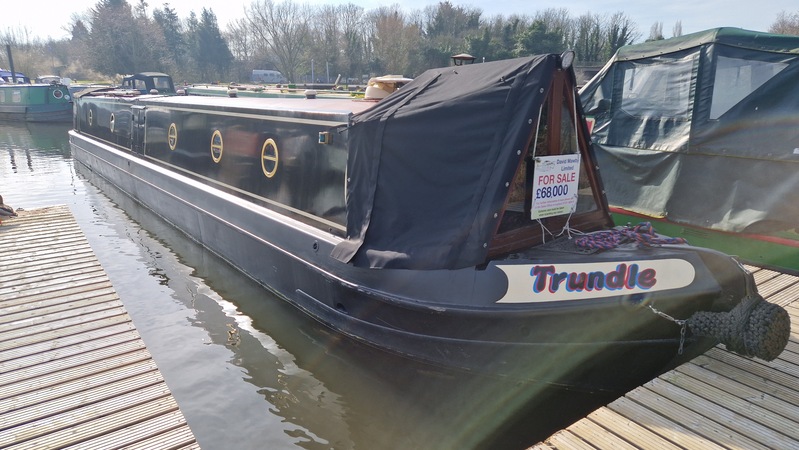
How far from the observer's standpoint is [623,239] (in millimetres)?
4230

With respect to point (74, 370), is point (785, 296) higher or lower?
higher

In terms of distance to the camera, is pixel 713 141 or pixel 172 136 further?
pixel 172 136

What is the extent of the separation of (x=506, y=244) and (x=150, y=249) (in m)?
7.01

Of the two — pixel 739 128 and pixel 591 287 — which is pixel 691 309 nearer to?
pixel 591 287

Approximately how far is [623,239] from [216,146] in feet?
19.5

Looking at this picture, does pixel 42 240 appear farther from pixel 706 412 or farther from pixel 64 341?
pixel 706 412

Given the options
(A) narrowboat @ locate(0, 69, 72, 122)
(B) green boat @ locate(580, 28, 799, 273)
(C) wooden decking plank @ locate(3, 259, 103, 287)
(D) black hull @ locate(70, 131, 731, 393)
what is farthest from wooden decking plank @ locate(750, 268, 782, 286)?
(A) narrowboat @ locate(0, 69, 72, 122)

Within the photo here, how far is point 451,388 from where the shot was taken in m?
4.49

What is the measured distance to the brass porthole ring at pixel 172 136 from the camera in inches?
357

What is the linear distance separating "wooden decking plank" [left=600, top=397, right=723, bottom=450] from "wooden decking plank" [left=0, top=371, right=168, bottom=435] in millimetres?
3322

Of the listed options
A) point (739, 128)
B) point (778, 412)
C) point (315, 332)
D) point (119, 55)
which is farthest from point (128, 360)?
point (119, 55)

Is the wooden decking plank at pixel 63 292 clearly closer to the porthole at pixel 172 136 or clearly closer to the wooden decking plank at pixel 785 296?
the porthole at pixel 172 136

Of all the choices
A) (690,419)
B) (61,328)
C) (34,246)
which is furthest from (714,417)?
(34,246)

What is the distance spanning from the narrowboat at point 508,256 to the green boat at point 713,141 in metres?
2.24
